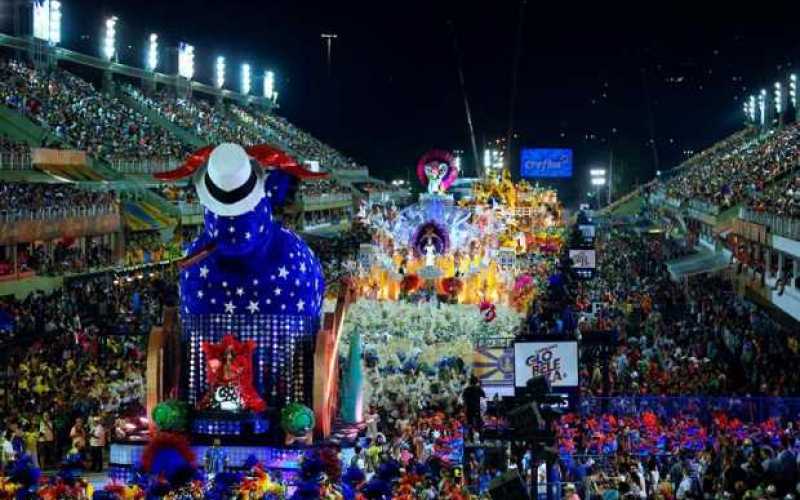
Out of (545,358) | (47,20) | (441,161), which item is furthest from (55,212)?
(47,20)

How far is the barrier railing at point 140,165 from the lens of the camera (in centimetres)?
4750

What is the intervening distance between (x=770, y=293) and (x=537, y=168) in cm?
5994

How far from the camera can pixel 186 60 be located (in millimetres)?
79500

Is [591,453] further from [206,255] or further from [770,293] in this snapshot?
[770,293]

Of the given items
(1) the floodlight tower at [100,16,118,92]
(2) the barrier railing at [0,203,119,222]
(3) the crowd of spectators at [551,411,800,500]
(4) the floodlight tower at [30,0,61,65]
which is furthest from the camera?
(1) the floodlight tower at [100,16,118,92]

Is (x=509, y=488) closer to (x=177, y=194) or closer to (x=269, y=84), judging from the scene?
(x=177, y=194)

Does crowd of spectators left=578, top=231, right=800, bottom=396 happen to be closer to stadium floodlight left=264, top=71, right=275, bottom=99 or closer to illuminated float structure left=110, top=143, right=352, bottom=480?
illuminated float structure left=110, top=143, right=352, bottom=480

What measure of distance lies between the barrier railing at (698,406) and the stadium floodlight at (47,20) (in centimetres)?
4367

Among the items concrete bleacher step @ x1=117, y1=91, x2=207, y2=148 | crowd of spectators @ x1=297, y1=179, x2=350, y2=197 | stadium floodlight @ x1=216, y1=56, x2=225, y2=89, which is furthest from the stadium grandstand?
A: stadium floodlight @ x1=216, y1=56, x2=225, y2=89

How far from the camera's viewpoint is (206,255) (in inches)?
627

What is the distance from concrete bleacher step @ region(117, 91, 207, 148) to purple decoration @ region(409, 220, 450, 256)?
3074 cm

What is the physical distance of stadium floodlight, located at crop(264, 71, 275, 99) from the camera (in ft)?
326

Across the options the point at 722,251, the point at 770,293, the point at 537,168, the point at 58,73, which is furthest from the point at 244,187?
the point at 537,168

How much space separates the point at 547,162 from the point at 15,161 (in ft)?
191
